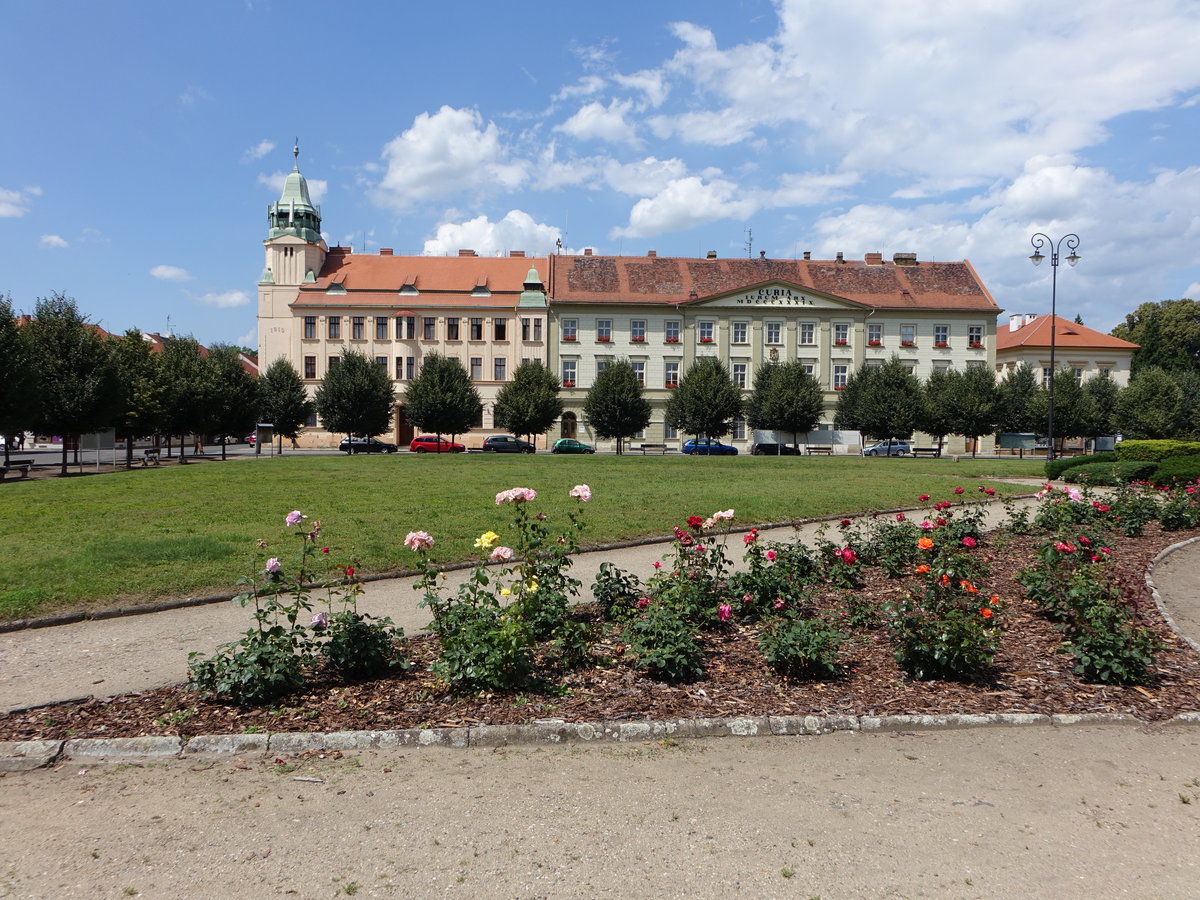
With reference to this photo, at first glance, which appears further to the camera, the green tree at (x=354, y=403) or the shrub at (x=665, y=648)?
the green tree at (x=354, y=403)

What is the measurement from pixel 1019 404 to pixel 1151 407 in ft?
28.3

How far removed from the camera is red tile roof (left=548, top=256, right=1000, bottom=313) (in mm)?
66125

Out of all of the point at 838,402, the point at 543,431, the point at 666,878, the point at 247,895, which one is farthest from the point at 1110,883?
the point at 838,402

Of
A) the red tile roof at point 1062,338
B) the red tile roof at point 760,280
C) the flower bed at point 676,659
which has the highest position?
the red tile roof at point 760,280

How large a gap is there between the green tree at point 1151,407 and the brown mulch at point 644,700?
6083 cm

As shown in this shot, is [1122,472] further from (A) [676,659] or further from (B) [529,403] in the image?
(B) [529,403]

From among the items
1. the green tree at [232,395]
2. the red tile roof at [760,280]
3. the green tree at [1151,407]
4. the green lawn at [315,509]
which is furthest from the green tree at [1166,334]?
the green tree at [232,395]

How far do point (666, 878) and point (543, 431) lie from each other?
51.3 metres

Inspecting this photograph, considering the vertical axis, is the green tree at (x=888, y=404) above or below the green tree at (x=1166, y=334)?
below

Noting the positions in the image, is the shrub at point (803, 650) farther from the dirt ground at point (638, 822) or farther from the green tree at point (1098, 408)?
the green tree at point (1098, 408)

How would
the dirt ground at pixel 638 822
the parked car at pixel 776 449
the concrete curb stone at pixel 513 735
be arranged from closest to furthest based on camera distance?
the dirt ground at pixel 638 822, the concrete curb stone at pixel 513 735, the parked car at pixel 776 449

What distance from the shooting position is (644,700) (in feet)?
19.2

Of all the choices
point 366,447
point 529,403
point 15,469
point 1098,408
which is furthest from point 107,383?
point 1098,408

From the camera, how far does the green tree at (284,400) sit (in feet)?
182
